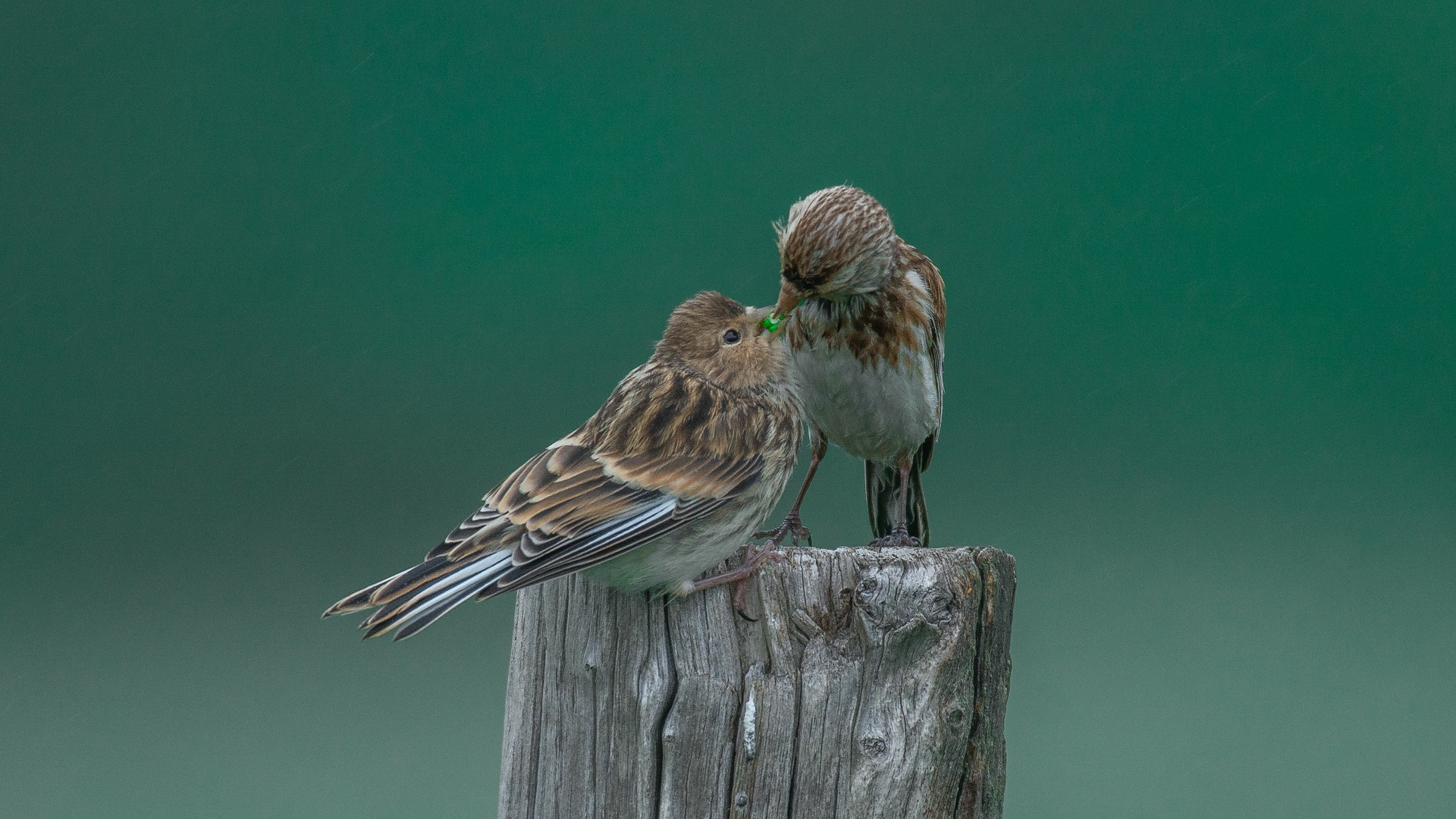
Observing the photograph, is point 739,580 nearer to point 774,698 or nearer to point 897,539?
point 774,698

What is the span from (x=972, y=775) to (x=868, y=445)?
3425mm

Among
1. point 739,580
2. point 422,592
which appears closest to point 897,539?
point 739,580

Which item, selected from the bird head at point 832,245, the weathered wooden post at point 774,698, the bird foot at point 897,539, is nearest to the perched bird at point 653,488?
the weathered wooden post at point 774,698

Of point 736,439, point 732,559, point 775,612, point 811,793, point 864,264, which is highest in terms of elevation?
point 864,264

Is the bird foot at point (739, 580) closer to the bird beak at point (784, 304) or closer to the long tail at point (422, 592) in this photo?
the long tail at point (422, 592)

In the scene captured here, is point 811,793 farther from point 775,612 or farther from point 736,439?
point 736,439

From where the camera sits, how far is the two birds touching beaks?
11.4ft

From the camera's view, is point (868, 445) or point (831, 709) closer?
point (831, 709)

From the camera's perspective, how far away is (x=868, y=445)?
684cm

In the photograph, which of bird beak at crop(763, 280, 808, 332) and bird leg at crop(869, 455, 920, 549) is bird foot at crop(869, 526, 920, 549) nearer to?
bird leg at crop(869, 455, 920, 549)

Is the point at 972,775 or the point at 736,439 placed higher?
the point at 736,439

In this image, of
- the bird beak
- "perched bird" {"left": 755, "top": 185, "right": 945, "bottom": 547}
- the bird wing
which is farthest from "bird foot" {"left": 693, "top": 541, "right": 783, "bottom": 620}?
"perched bird" {"left": 755, "top": 185, "right": 945, "bottom": 547}

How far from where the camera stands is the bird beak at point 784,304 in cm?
492

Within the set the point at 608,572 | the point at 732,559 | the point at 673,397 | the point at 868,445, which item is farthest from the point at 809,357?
the point at 608,572
